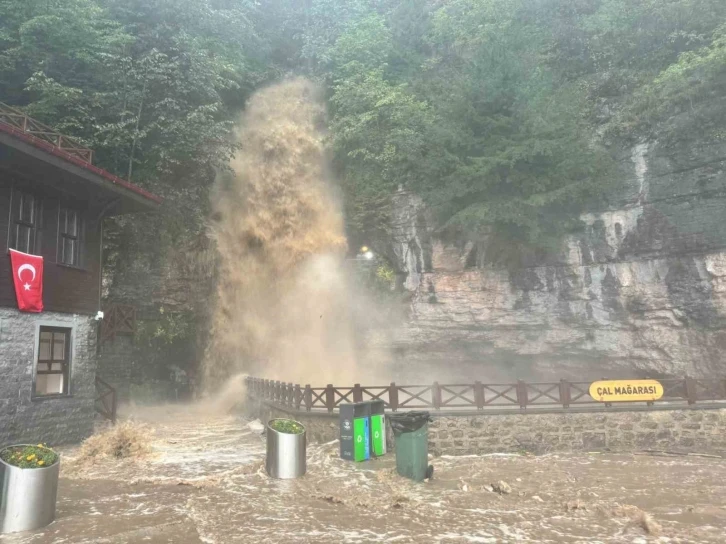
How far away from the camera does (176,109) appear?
66.2ft

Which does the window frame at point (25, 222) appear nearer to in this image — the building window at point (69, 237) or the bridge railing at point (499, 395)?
the building window at point (69, 237)

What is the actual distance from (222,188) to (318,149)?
5.29m

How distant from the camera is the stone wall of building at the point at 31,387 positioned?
11159 millimetres

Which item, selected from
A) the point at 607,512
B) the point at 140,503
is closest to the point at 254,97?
the point at 140,503

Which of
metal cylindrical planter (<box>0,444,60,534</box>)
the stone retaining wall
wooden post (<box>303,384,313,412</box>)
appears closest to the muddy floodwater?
metal cylindrical planter (<box>0,444,60,534</box>)

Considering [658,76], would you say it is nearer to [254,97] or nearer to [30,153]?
[254,97]

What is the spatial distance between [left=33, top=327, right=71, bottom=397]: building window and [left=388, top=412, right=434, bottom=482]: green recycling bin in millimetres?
9596

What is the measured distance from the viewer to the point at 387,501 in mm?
7785

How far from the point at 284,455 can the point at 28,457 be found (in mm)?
4281

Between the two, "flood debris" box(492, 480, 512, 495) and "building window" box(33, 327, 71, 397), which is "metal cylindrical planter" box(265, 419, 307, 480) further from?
"building window" box(33, 327, 71, 397)

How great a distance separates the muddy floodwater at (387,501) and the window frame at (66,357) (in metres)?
1.97

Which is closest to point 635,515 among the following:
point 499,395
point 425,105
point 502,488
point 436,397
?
point 502,488

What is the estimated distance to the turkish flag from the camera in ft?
37.3

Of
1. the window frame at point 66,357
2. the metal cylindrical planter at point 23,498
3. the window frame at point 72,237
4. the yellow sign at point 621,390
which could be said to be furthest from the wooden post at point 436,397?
the window frame at point 72,237
